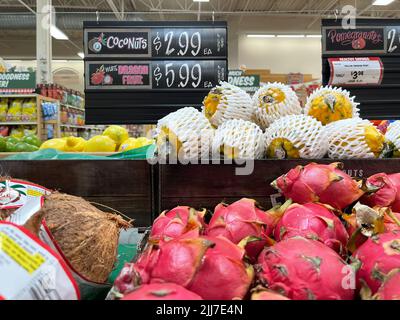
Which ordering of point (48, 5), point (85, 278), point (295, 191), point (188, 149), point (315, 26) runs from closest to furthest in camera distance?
point (85, 278) < point (295, 191) < point (188, 149) < point (48, 5) < point (315, 26)

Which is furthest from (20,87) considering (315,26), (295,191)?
(315,26)

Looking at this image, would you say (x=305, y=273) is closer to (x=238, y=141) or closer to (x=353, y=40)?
(x=238, y=141)

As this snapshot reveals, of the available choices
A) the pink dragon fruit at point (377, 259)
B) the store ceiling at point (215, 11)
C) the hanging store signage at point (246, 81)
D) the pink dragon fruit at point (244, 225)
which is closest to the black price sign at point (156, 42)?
the pink dragon fruit at point (244, 225)

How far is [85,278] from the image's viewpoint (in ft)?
2.37

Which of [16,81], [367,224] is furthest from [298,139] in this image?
[16,81]

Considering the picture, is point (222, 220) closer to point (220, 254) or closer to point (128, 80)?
point (220, 254)

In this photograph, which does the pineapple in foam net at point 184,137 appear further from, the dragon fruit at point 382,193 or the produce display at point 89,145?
the produce display at point 89,145

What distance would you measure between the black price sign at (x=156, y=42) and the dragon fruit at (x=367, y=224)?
1.80 meters

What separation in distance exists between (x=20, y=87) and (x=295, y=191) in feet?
23.0

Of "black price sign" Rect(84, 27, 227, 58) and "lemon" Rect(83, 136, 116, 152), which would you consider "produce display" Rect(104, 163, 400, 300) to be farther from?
"black price sign" Rect(84, 27, 227, 58)

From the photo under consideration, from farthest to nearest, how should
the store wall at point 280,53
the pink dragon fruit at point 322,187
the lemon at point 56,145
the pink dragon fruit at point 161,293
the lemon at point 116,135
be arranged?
1. the store wall at point 280,53
2. the lemon at point 116,135
3. the lemon at point 56,145
4. the pink dragon fruit at point 322,187
5. the pink dragon fruit at point 161,293

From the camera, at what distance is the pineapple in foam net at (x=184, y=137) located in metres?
1.38

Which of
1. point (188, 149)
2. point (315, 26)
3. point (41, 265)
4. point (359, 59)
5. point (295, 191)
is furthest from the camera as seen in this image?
point (315, 26)

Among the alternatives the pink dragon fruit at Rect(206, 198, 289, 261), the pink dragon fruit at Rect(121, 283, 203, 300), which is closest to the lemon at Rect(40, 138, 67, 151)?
the pink dragon fruit at Rect(206, 198, 289, 261)
